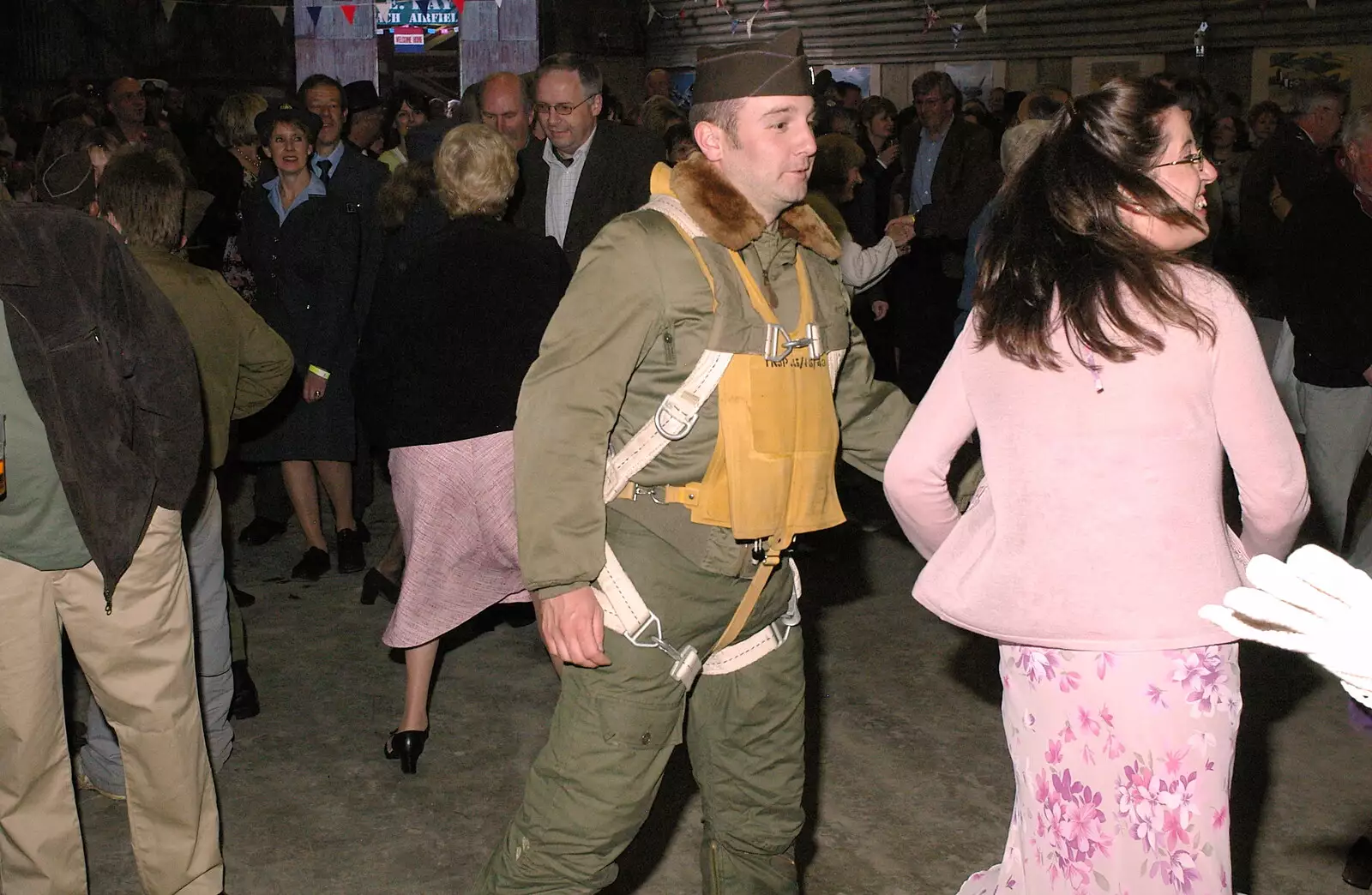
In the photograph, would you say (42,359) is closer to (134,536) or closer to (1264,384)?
(134,536)

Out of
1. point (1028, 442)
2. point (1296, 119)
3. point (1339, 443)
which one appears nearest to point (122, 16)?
point (1296, 119)

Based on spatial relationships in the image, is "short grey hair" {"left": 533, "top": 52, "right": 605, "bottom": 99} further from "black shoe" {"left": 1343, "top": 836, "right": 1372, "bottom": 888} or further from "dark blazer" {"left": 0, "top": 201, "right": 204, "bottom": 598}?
"black shoe" {"left": 1343, "top": 836, "right": 1372, "bottom": 888}

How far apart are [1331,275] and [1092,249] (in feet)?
10.3

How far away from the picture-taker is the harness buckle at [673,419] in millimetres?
2764

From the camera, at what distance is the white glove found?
5.40 feet

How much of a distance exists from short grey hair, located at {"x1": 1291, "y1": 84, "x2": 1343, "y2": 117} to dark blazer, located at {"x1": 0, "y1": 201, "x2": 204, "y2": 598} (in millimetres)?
6359

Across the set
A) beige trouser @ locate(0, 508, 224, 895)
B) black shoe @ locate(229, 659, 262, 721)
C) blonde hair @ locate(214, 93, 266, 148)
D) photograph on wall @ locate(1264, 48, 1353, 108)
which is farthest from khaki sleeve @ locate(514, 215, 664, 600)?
photograph on wall @ locate(1264, 48, 1353, 108)

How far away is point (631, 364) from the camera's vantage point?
2.75 m

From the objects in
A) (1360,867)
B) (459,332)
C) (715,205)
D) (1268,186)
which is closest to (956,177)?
(1268,186)

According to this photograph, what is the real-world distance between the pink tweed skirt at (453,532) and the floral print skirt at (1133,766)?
2.24 meters

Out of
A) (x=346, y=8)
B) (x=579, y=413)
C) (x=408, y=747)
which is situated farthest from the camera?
(x=346, y=8)

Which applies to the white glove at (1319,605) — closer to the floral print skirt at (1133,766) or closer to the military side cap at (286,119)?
the floral print skirt at (1133,766)

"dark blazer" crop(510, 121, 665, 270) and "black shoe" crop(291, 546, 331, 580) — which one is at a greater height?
"dark blazer" crop(510, 121, 665, 270)

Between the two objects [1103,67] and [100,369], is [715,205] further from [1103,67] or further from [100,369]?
[1103,67]
